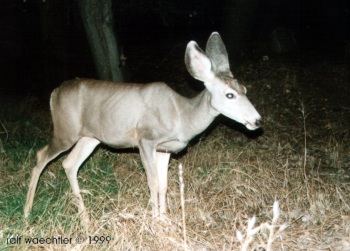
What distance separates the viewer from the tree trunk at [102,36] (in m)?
9.34

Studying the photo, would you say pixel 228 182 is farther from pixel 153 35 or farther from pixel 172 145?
pixel 153 35

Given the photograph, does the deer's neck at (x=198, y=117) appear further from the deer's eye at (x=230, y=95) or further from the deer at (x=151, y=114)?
the deer's eye at (x=230, y=95)

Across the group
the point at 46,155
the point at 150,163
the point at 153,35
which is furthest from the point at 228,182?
the point at 153,35

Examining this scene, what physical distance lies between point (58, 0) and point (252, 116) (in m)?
10.3

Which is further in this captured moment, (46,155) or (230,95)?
(46,155)

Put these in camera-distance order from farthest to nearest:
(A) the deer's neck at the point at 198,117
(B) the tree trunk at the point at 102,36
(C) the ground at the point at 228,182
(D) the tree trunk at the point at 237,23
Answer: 1. (D) the tree trunk at the point at 237,23
2. (B) the tree trunk at the point at 102,36
3. (A) the deer's neck at the point at 198,117
4. (C) the ground at the point at 228,182

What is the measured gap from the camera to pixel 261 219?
6293 mm

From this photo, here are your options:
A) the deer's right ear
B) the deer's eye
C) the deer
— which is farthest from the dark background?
the deer's eye

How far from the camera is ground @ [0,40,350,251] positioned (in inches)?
204

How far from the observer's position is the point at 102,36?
31.3 feet

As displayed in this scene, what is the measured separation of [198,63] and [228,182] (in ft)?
5.50

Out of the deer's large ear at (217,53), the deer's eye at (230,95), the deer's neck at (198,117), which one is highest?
the deer's large ear at (217,53)

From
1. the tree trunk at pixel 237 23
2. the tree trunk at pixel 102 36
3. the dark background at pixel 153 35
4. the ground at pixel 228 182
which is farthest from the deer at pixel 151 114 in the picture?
the tree trunk at pixel 237 23

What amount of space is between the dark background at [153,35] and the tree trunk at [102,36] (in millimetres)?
1292
